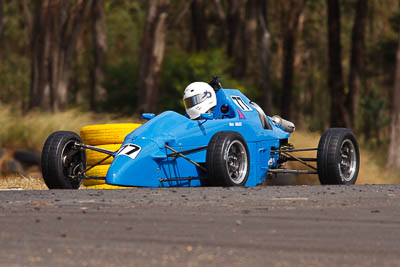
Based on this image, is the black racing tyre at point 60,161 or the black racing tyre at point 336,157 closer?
the black racing tyre at point 60,161

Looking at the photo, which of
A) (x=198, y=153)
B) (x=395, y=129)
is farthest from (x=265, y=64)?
(x=198, y=153)

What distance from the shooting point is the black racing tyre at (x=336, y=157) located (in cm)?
1255

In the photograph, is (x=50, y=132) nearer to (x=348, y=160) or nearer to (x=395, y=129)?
(x=395, y=129)

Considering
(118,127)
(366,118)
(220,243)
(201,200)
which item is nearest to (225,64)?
(366,118)

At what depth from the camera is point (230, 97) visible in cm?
1341

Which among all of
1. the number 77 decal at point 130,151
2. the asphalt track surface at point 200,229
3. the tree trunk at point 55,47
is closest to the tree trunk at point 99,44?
the tree trunk at point 55,47

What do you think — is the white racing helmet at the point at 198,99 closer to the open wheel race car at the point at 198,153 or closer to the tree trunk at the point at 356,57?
the open wheel race car at the point at 198,153

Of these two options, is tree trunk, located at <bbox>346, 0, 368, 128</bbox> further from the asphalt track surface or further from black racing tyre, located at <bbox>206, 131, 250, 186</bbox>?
the asphalt track surface

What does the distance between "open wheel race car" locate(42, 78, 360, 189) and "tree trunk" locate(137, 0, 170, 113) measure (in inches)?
618

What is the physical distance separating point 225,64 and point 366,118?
397 inches

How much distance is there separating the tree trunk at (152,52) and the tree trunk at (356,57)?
27.7 ft

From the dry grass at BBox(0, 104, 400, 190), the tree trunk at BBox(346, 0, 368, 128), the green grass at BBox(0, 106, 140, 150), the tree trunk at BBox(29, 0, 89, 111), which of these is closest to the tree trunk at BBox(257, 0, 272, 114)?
the tree trunk at BBox(346, 0, 368, 128)

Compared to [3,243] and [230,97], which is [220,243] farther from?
[230,97]

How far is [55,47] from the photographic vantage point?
A: 111 ft
